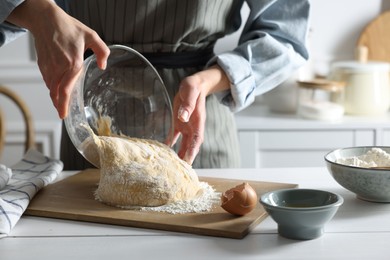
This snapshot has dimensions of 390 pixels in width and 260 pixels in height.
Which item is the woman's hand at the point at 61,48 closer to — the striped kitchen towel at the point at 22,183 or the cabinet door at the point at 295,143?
the striped kitchen towel at the point at 22,183

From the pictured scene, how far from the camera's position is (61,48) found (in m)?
0.97

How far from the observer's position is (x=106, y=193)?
1.04m

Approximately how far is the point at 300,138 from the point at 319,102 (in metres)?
0.15

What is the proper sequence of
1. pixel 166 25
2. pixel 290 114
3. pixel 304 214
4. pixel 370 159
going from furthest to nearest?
1. pixel 290 114
2. pixel 166 25
3. pixel 370 159
4. pixel 304 214

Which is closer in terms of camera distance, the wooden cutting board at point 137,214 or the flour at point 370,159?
the wooden cutting board at point 137,214

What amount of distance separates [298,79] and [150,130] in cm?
110

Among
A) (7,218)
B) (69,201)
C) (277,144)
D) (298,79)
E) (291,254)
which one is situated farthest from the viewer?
(298,79)

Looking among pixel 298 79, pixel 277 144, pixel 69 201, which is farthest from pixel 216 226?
pixel 298 79

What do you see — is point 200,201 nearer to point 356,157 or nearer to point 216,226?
point 216,226

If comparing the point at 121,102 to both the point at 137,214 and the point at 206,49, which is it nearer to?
the point at 137,214

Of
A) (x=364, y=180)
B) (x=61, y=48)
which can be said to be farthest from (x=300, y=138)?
(x=61, y=48)

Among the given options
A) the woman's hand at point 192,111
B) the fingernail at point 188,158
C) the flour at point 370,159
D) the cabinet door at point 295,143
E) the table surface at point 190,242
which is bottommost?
the cabinet door at point 295,143

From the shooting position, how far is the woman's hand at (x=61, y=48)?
38.1 inches

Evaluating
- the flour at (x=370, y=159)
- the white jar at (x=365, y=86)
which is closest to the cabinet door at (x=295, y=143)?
the white jar at (x=365, y=86)
